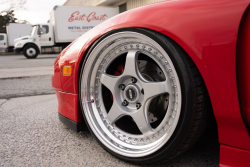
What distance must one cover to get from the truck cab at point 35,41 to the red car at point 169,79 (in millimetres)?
13980

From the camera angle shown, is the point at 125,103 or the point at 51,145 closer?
the point at 125,103

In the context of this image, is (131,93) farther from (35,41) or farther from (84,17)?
(84,17)

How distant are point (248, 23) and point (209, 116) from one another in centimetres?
50

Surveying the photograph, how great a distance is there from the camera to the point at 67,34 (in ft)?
52.6

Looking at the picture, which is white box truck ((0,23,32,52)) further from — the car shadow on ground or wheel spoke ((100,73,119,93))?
the car shadow on ground

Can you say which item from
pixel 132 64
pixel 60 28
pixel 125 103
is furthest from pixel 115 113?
pixel 60 28

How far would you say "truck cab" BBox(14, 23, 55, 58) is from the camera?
47.1 ft

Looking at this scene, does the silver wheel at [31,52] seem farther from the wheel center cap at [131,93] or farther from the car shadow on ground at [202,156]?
the car shadow on ground at [202,156]

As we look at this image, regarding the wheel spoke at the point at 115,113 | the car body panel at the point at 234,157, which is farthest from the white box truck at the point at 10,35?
the car body panel at the point at 234,157

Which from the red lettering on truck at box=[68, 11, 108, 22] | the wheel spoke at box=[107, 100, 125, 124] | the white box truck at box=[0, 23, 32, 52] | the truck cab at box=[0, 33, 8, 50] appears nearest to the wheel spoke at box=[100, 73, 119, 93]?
the wheel spoke at box=[107, 100, 125, 124]

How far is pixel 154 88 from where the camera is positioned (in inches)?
49.7

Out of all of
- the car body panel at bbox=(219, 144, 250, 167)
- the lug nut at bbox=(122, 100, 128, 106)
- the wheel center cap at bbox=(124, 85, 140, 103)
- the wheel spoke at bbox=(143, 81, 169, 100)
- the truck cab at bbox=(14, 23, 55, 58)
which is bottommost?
the car body panel at bbox=(219, 144, 250, 167)

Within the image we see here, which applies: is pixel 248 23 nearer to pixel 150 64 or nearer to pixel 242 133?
pixel 242 133

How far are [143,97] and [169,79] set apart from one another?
23cm
